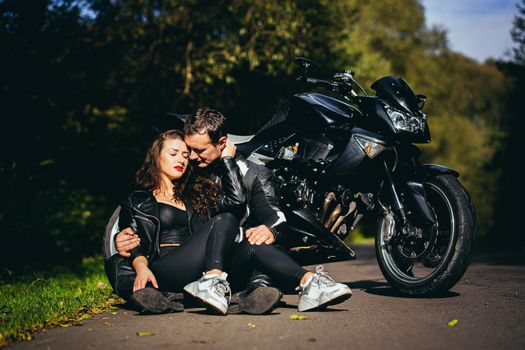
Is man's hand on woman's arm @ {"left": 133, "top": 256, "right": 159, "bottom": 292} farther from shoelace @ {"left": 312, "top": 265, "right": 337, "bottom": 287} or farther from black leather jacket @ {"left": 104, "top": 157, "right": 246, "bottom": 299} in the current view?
shoelace @ {"left": 312, "top": 265, "right": 337, "bottom": 287}

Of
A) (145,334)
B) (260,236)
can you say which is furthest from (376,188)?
(145,334)

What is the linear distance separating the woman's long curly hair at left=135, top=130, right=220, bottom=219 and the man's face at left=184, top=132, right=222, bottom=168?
91mm

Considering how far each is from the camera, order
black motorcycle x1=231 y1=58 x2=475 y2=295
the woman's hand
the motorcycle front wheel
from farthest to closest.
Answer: black motorcycle x1=231 y1=58 x2=475 y2=295
the motorcycle front wheel
the woman's hand

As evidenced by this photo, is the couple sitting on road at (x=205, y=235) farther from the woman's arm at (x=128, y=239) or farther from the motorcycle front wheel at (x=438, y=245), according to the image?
the motorcycle front wheel at (x=438, y=245)

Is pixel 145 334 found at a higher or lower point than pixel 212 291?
lower

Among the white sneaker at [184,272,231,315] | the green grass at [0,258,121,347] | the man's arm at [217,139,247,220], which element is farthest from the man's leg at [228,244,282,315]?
the green grass at [0,258,121,347]

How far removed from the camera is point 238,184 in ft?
15.2

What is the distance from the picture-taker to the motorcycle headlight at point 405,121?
4605 millimetres

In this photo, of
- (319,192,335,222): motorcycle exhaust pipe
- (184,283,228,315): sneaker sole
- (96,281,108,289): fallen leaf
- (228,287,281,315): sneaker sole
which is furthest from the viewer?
(96,281,108,289): fallen leaf

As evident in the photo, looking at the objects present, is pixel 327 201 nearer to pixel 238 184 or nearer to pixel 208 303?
pixel 238 184

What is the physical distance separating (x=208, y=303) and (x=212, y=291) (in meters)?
0.08

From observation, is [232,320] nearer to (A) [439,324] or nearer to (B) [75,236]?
(A) [439,324]

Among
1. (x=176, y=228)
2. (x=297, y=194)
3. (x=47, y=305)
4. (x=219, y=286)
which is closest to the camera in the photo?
(x=219, y=286)

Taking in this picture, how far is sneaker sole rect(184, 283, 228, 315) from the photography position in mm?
3797
